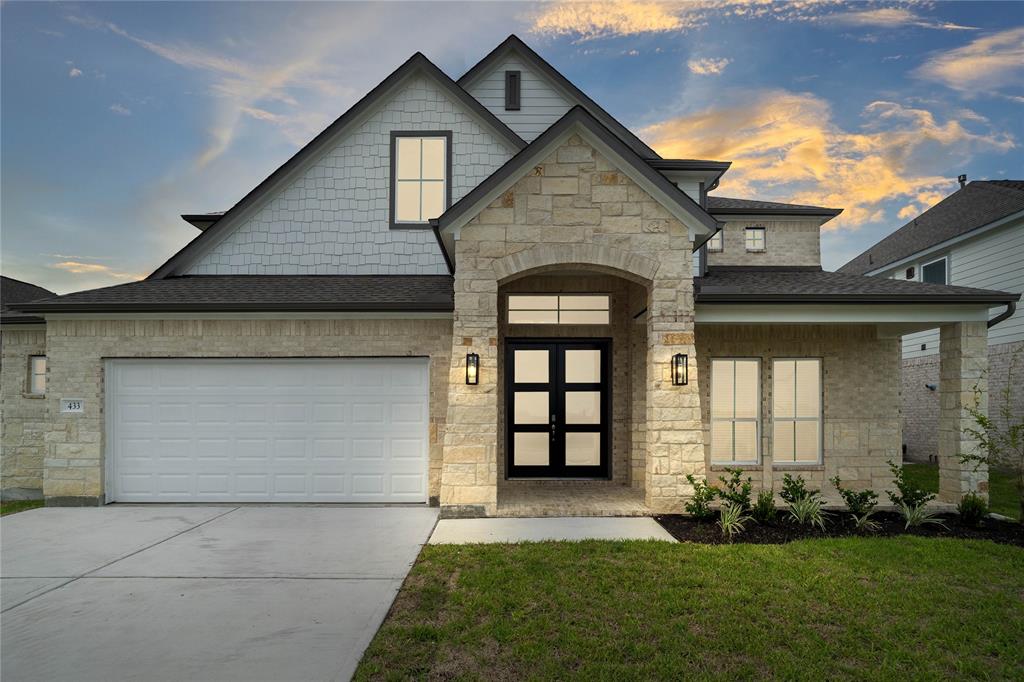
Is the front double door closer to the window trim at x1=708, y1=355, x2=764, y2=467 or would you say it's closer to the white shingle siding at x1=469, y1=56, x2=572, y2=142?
the window trim at x1=708, y1=355, x2=764, y2=467

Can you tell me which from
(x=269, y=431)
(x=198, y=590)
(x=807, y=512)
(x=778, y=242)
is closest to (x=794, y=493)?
(x=807, y=512)

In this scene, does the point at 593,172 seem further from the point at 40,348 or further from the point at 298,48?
the point at 40,348

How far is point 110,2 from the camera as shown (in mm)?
10555

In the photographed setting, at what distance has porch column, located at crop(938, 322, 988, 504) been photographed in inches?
322

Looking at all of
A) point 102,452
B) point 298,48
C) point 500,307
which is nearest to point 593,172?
point 500,307

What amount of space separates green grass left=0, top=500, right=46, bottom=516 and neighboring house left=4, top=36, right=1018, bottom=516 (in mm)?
741

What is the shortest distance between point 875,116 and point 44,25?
66.9 ft

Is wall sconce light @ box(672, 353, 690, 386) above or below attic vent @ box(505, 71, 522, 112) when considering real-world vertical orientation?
below

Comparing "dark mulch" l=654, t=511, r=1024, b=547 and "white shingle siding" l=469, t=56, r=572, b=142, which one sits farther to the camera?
"white shingle siding" l=469, t=56, r=572, b=142

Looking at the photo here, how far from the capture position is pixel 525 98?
40.1 ft

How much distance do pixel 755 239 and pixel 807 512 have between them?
10.0m

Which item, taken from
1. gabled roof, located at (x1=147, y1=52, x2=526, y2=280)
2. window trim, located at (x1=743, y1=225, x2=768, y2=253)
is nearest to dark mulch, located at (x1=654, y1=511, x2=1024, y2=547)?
gabled roof, located at (x1=147, y1=52, x2=526, y2=280)

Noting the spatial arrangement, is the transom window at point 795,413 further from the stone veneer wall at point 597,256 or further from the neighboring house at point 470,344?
the stone veneer wall at point 597,256

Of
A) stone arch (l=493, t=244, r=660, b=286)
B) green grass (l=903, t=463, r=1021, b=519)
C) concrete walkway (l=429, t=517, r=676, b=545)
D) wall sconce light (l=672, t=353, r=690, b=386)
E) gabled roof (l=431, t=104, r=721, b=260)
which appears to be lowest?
green grass (l=903, t=463, r=1021, b=519)
